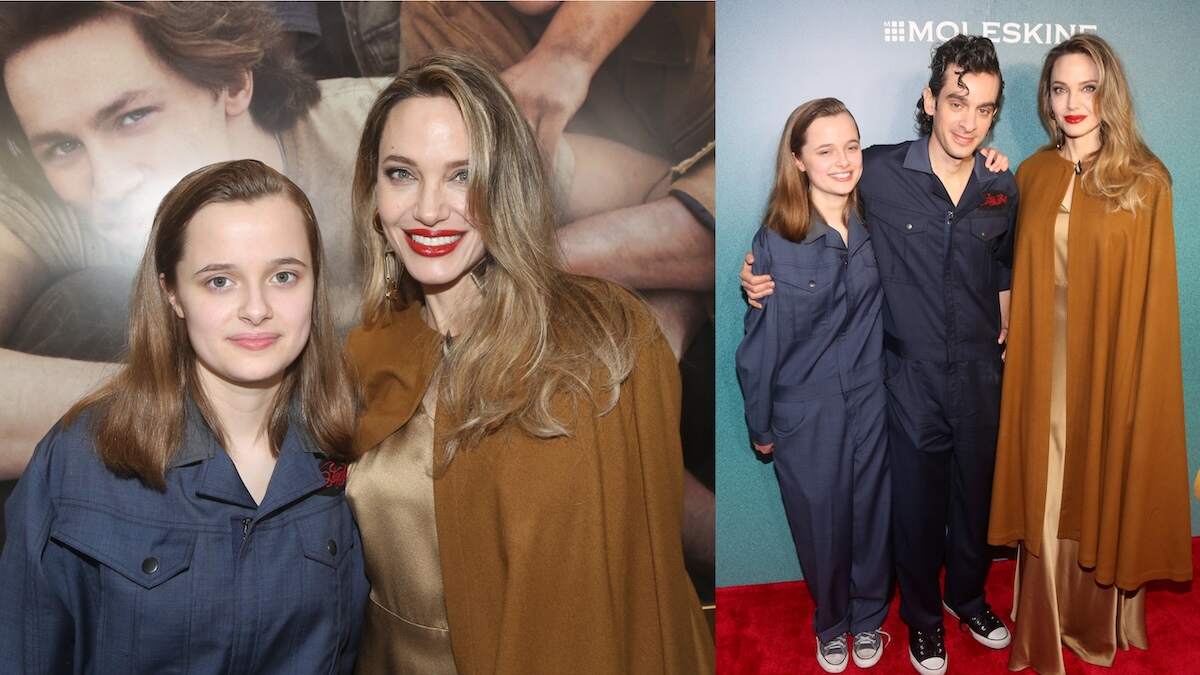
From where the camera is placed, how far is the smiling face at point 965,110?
2.96 metres

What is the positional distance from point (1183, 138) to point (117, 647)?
13.1 ft

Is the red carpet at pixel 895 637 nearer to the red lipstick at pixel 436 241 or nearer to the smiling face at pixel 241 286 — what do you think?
the red lipstick at pixel 436 241

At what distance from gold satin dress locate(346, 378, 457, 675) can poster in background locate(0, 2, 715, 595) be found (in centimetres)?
119

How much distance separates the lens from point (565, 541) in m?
1.95

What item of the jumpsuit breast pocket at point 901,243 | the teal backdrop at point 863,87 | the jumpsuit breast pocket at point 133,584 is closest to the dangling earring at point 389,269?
the jumpsuit breast pocket at point 133,584

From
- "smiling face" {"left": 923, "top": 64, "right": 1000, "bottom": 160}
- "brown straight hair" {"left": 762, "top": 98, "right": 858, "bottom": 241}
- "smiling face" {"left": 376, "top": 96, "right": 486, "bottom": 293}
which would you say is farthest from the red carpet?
"smiling face" {"left": 376, "top": 96, "right": 486, "bottom": 293}

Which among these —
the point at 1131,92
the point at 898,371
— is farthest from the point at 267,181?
the point at 1131,92

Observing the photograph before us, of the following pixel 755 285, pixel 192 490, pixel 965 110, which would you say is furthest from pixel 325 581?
pixel 965 110

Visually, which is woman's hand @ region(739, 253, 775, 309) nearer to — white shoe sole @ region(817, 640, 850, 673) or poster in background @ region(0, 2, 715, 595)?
poster in background @ region(0, 2, 715, 595)

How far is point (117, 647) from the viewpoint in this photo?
183 centimetres

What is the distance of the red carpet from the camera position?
3.27 m

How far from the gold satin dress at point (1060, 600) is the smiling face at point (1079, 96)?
235mm

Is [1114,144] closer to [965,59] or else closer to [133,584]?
[965,59]

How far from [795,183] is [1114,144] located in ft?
3.51
